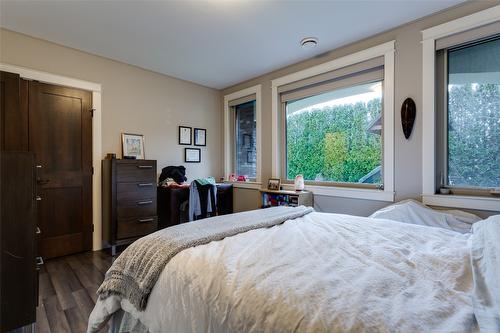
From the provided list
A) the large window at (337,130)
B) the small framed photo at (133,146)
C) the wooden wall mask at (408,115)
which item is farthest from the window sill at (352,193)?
the small framed photo at (133,146)

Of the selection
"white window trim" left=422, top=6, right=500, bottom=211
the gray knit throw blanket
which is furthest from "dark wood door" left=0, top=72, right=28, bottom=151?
"white window trim" left=422, top=6, right=500, bottom=211

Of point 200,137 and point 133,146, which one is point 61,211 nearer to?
point 133,146

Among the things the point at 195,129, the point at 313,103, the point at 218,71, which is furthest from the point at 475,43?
the point at 195,129

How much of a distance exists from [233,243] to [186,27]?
2341 mm

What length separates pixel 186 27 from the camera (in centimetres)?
262

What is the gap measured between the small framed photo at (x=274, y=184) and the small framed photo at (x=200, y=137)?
57.1 inches

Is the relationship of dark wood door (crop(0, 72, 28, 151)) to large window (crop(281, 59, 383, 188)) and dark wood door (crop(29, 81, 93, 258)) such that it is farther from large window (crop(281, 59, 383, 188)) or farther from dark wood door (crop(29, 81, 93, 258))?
large window (crop(281, 59, 383, 188))

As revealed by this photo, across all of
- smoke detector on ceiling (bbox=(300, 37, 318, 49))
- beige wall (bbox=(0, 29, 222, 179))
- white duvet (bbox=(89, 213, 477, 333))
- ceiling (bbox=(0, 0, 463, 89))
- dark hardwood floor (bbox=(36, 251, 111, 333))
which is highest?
ceiling (bbox=(0, 0, 463, 89))

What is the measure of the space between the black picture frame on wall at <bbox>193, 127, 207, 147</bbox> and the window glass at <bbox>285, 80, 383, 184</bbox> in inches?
59.2

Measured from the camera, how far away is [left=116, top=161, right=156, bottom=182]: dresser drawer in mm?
3088

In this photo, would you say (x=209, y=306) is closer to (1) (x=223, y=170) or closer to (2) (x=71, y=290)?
(2) (x=71, y=290)

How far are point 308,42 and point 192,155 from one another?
97.7 inches

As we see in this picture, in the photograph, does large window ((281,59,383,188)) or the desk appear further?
the desk

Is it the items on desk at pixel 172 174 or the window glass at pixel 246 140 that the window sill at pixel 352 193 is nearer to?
the window glass at pixel 246 140
